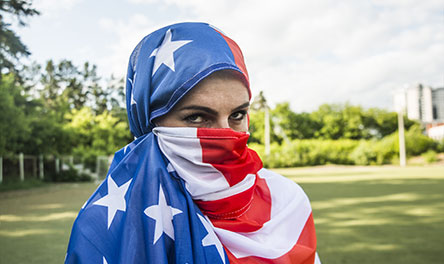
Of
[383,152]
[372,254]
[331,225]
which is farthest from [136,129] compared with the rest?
[383,152]

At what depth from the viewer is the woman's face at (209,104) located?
1159 millimetres

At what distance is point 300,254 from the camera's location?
1.31m

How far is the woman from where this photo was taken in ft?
3.37

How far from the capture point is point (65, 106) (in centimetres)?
2488

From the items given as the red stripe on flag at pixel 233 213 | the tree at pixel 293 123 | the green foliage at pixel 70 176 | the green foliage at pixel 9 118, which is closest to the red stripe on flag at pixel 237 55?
the red stripe on flag at pixel 233 213

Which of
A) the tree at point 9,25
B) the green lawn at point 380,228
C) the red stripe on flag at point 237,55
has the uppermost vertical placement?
the tree at point 9,25

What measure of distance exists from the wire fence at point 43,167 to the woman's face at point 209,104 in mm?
16599

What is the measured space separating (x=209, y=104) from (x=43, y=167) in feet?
66.3

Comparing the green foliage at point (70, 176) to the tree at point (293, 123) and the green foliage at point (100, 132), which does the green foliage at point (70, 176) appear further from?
the tree at point (293, 123)

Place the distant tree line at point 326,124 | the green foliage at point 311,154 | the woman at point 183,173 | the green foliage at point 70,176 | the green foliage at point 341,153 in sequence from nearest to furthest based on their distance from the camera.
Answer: the woman at point 183,173, the green foliage at point 70,176, the green foliage at point 311,154, the green foliage at point 341,153, the distant tree line at point 326,124

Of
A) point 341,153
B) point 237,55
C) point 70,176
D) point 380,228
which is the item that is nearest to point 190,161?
point 237,55

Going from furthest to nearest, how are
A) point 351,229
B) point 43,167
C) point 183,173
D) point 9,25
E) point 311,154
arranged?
1. point 311,154
2. point 43,167
3. point 9,25
4. point 351,229
5. point 183,173

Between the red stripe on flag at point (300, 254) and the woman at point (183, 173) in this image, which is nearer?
the woman at point (183, 173)

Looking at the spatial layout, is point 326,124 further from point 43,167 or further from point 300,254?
A: point 300,254
